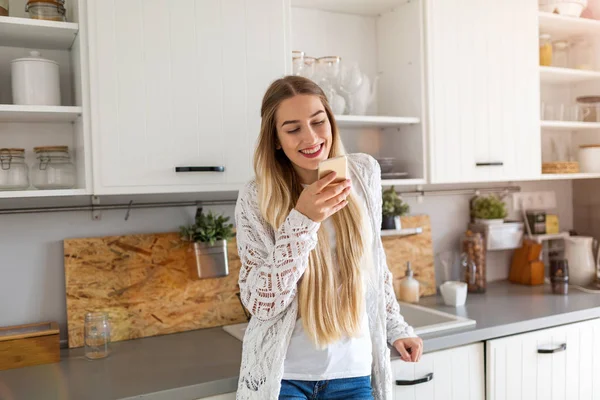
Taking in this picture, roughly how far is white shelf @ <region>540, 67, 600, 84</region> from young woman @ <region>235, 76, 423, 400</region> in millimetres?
1519

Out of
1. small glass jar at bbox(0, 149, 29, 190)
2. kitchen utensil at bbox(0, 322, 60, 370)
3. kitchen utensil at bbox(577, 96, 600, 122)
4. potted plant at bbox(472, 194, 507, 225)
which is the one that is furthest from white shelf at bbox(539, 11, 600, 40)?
kitchen utensil at bbox(0, 322, 60, 370)

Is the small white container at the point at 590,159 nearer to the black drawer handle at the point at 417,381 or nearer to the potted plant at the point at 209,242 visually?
the black drawer handle at the point at 417,381

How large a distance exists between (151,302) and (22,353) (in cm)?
45

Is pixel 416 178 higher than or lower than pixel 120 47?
lower

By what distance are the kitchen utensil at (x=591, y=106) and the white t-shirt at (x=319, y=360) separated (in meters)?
2.05

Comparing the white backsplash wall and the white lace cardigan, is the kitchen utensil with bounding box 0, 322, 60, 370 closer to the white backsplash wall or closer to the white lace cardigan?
the white backsplash wall

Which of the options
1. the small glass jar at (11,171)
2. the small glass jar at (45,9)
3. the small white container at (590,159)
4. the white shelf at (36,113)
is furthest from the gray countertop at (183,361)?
the small glass jar at (45,9)

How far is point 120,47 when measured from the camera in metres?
1.73

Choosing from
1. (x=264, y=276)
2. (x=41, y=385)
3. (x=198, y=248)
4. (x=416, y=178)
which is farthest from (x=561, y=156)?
(x=41, y=385)

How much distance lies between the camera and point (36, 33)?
1.76 m

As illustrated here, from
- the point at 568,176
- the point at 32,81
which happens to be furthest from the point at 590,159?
the point at 32,81

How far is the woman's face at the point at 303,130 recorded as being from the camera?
1.48 metres

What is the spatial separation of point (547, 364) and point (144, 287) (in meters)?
1.51

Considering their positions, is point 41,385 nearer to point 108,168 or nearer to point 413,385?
point 108,168
